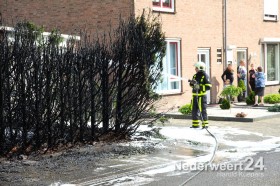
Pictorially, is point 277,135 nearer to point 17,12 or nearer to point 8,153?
point 8,153

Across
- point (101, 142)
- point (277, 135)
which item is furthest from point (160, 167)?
point (277, 135)

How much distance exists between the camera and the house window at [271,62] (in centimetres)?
2547

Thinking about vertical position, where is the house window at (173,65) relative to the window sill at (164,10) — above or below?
below

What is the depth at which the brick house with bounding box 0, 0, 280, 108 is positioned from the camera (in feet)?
63.2

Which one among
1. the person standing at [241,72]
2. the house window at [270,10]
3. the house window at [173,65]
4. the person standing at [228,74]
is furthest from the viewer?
the house window at [270,10]

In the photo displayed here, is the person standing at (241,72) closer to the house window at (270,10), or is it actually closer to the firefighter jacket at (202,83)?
the house window at (270,10)

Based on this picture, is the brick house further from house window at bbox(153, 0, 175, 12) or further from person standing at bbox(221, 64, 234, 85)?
person standing at bbox(221, 64, 234, 85)

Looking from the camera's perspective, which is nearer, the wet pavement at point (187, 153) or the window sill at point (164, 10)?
the wet pavement at point (187, 153)

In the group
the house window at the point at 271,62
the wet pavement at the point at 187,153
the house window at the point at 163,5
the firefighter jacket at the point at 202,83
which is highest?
the house window at the point at 163,5

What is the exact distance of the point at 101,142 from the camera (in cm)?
1108

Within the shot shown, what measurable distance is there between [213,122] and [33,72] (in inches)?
313

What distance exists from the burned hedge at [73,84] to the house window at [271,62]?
15.0 metres

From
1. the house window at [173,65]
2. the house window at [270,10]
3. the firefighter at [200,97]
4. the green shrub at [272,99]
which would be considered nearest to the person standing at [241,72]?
the green shrub at [272,99]

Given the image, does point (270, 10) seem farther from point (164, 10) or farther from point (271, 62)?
point (164, 10)
